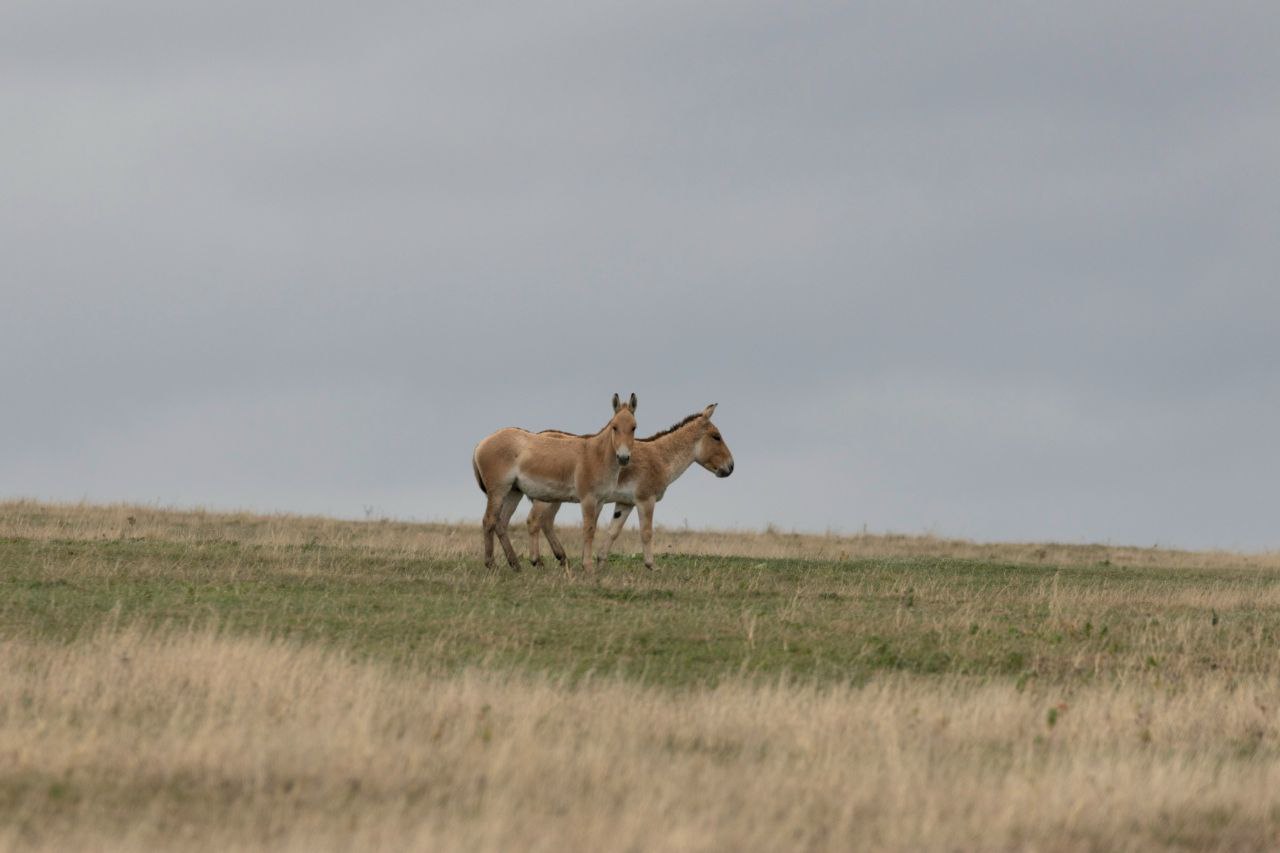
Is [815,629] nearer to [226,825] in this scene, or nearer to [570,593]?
[570,593]

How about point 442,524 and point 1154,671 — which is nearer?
point 1154,671

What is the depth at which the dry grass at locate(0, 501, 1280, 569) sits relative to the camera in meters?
30.0

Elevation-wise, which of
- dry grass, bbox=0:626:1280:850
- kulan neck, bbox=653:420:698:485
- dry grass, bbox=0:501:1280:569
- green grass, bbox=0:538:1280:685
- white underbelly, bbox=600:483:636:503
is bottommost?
dry grass, bbox=0:626:1280:850

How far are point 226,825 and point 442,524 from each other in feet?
98.3

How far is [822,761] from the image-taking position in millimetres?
10656

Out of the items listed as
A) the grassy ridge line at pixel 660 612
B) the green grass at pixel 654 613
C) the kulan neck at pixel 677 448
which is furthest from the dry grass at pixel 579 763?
the kulan neck at pixel 677 448

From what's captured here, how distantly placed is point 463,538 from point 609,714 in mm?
22442

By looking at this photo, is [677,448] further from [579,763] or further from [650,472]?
[579,763]

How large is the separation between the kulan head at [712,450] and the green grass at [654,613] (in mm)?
1803

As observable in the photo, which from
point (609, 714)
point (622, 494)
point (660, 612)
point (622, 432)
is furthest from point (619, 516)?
point (609, 714)

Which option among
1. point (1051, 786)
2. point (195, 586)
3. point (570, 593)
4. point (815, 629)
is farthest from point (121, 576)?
point (1051, 786)

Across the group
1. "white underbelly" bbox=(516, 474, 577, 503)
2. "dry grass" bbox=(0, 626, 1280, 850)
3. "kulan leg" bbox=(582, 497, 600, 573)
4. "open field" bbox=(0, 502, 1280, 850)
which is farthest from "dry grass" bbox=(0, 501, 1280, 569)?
"dry grass" bbox=(0, 626, 1280, 850)

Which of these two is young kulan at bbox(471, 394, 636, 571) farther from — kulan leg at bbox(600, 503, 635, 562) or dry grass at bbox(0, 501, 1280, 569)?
dry grass at bbox(0, 501, 1280, 569)

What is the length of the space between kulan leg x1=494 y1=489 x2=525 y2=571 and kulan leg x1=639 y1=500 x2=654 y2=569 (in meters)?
2.03
